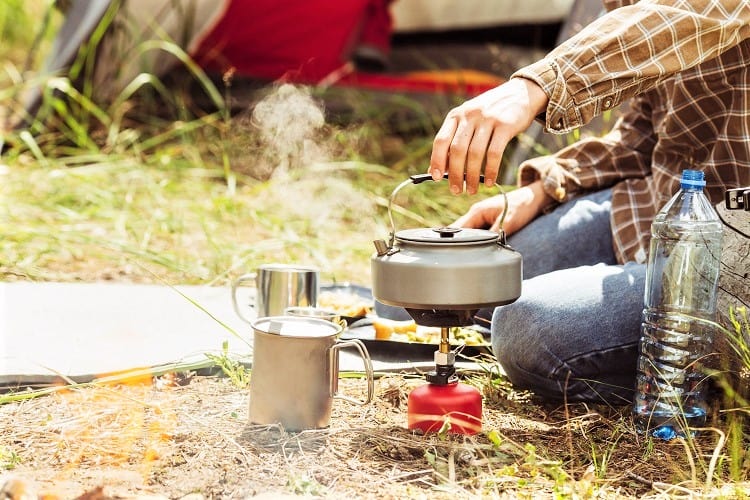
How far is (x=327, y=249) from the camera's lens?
3.22m

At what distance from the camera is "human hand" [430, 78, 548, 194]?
1.56 m

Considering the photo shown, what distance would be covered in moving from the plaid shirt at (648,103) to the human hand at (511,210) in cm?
4

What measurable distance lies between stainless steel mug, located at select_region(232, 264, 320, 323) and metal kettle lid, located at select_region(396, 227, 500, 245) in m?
0.60

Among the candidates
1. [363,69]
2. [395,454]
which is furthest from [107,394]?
[363,69]

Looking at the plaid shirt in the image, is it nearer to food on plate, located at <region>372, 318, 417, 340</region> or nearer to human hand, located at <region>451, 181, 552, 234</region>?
human hand, located at <region>451, 181, 552, 234</region>

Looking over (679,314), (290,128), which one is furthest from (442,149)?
(290,128)

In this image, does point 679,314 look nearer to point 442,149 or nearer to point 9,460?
point 442,149

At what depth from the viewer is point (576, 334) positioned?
6.15 feet

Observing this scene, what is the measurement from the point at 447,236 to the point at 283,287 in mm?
696

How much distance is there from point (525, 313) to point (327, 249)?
139 centimetres

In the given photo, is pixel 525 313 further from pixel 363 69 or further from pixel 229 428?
pixel 363 69

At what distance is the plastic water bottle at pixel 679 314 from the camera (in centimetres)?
180

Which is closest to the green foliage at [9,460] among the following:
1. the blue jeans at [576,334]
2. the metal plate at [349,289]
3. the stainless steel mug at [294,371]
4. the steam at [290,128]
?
the stainless steel mug at [294,371]

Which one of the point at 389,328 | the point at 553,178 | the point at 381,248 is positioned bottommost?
the point at 389,328
